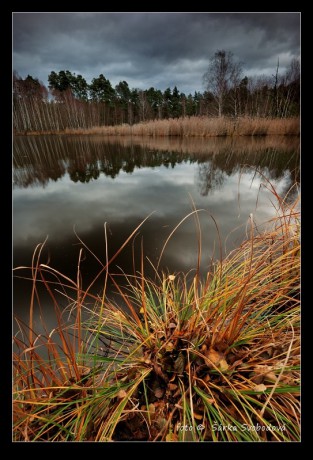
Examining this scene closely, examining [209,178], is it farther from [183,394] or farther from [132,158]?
[183,394]

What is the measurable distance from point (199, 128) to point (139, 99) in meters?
1.43


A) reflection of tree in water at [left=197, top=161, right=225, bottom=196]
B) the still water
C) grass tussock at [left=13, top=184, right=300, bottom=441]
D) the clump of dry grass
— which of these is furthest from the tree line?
grass tussock at [left=13, top=184, right=300, bottom=441]

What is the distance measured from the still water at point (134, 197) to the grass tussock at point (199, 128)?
0.12m

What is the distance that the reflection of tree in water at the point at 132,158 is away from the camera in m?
2.50

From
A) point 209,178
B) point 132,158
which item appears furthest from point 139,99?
point 209,178

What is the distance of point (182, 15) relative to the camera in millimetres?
1132

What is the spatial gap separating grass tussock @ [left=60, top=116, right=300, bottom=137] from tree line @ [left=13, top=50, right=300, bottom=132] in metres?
0.11

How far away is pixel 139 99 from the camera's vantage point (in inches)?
118

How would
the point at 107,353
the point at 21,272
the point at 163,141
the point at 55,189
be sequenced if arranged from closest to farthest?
the point at 107,353 → the point at 21,272 → the point at 55,189 → the point at 163,141

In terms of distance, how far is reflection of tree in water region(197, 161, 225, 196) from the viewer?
2418 mm
